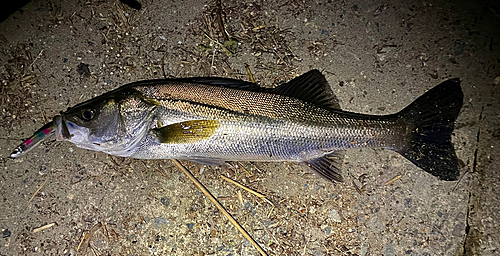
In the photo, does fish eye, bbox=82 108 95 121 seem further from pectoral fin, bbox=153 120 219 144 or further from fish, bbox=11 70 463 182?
pectoral fin, bbox=153 120 219 144

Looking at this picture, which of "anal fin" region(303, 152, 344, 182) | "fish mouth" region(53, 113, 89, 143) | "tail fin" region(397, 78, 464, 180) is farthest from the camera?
"anal fin" region(303, 152, 344, 182)

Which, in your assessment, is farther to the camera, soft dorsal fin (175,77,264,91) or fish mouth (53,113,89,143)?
soft dorsal fin (175,77,264,91)

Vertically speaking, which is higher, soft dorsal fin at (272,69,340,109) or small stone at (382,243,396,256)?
soft dorsal fin at (272,69,340,109)

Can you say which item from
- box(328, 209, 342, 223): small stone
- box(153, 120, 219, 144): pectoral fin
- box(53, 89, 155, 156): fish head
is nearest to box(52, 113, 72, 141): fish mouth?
box(53, 89, 155, 156): fish head

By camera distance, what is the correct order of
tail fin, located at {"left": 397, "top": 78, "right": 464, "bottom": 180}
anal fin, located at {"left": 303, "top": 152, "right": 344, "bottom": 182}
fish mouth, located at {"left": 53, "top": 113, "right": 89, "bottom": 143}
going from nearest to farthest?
fish mouth, located at {"left": 53, "top": 113, "right": 89, "bottom": 143}
tail fin, located at {"left": 397, "top": 78, "right": 464, "bottom": 180}
anal fin, located at {"left": 303, "top": 152, "right": 344, "bottom": 182}

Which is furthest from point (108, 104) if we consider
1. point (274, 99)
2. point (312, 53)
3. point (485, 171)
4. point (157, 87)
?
point (485, 171)

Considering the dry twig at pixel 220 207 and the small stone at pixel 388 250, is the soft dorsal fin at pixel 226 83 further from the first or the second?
the small stone at pixel 388 250

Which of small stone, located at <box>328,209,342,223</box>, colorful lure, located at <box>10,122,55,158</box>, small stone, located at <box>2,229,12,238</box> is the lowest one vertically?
small stone, located at <box>2,229,12,238</box>
